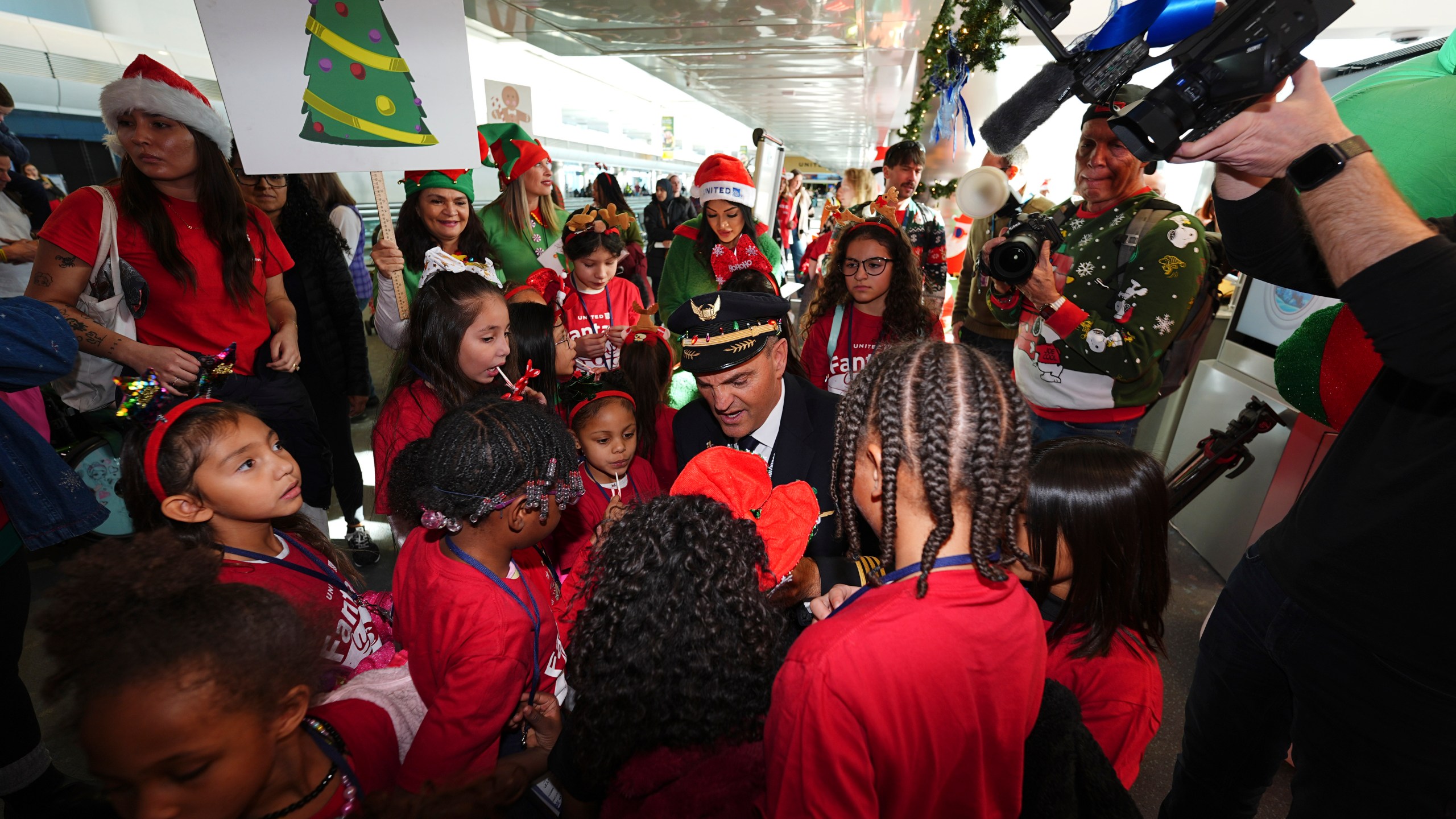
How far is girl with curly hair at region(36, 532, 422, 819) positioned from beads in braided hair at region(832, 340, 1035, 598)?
923 millimetres

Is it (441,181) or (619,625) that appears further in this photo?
(441,181)

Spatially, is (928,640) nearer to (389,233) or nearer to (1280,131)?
(1280,131)

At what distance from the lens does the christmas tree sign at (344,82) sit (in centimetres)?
183

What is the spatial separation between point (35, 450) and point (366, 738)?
1.20 meters

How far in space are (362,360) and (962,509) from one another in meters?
3.18

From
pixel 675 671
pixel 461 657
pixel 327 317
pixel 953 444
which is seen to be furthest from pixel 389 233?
pixel 953 444

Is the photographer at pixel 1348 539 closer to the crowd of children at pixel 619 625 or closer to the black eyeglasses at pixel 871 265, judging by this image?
the crowd of children at pixel 619 625

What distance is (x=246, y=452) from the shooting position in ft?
4.76

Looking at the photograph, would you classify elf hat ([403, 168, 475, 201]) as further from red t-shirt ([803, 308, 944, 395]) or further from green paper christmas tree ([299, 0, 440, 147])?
red t-shirt ([803, 308, 944, 395])

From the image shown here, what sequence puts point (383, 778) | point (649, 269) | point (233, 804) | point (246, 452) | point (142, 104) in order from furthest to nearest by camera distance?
point (649, 269) < point (142, 104) < point (246, 452) < point (383, 778) < point (233, 804)

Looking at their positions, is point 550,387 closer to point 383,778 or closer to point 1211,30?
point 383,778

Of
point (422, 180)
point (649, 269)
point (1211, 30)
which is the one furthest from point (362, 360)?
point (649, 269)

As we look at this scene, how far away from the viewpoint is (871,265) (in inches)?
106

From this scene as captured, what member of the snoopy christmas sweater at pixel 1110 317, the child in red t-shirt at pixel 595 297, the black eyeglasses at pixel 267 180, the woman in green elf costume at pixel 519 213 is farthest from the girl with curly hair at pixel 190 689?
the woman in green elf costume at pixel 519 213
